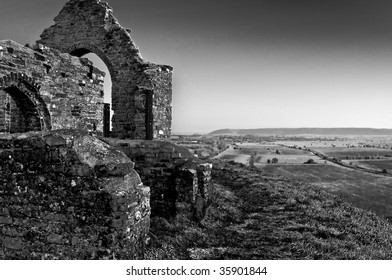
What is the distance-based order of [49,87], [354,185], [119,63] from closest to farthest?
[49,87]
[119,63]
[354,185]

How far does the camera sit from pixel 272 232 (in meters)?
5.82

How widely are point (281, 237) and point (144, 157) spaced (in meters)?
3.81

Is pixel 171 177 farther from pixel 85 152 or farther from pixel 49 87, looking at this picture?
pixel 49 87

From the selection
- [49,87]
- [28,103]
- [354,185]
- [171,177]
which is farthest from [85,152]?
[354,185]

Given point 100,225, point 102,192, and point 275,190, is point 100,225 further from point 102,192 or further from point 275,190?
point 275,190

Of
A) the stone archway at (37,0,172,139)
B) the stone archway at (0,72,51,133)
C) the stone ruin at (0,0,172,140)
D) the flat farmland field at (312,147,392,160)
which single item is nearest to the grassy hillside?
the stone archway at (0,72,51,133)

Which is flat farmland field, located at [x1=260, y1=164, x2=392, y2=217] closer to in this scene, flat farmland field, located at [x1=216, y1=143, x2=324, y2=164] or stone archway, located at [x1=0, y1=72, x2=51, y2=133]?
flat farmland field, located at [x1=216, y1=143, x2=324, y2=164]

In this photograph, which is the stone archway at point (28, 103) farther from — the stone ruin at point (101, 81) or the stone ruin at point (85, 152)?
the stone ruin at point (101, 81)

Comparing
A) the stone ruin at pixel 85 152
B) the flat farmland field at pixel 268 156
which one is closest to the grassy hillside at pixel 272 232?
the stone ruin at pixel 85 152

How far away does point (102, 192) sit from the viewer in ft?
12.0

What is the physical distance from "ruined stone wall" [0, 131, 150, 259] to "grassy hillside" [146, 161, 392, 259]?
1.01 meters

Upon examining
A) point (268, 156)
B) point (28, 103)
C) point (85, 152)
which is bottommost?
point (268, 156)

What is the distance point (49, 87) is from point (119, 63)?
5.25 meters
